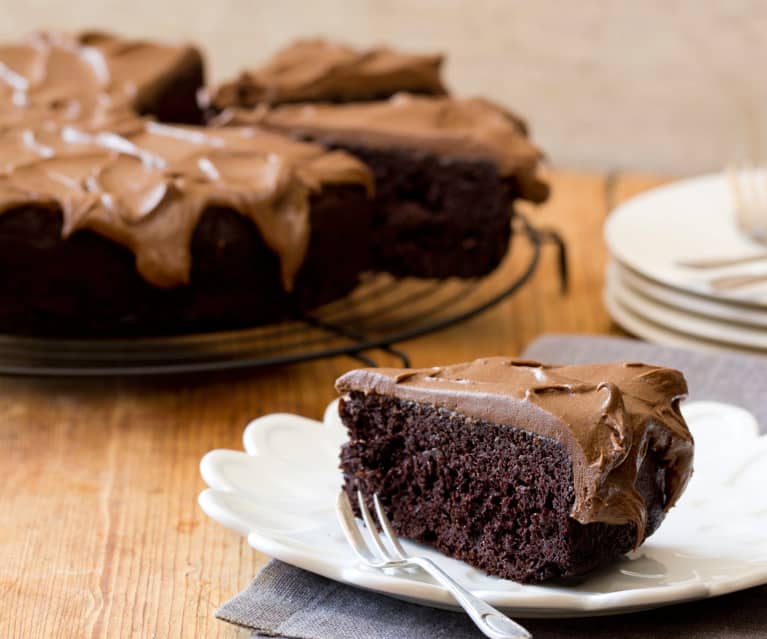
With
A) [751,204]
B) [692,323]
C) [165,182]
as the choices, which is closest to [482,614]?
[165,182]

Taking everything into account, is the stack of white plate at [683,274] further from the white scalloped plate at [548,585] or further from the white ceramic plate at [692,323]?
the white scalloped plate at [548,585]

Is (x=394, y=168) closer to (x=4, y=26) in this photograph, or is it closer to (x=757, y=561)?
(x=757, y=561)

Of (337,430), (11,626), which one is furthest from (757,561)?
(11,626)

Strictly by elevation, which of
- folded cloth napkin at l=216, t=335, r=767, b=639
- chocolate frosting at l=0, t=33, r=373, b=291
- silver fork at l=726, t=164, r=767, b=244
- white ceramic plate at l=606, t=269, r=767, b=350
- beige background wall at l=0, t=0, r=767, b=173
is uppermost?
chocolate frosting at l=0, t=33, r=373, b=291

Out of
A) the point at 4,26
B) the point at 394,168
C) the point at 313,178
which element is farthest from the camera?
the point at 4,26

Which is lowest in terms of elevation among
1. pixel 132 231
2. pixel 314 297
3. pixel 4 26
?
pixel 4 26

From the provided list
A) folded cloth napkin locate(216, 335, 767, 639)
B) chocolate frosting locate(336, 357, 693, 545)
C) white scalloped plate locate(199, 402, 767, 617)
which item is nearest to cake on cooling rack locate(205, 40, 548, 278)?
white scalloped plate locate(199, 402, 767, 617)

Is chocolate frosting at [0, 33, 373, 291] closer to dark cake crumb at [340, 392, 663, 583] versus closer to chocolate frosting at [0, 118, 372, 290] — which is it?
chocolate frosting at [0, 118, 372, 290]

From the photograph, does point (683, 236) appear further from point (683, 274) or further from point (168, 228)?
point (168, 228)

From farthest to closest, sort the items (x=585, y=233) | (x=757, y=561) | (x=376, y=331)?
Answer: (x=585, y=233)
(x=376, y=331)
(x=757, y=561)
